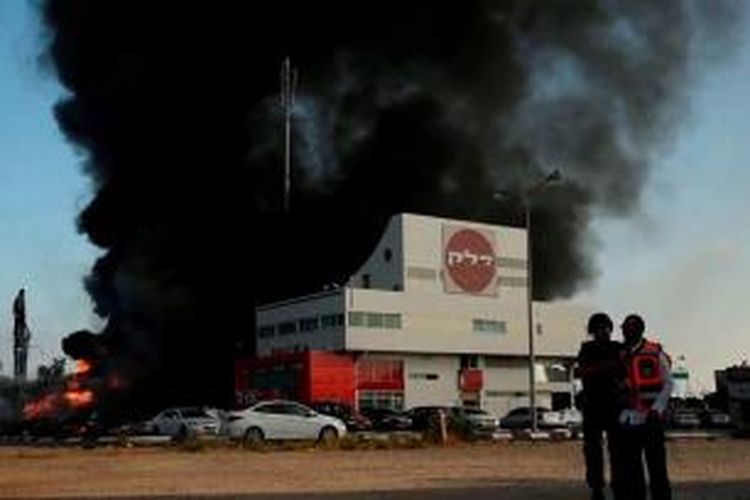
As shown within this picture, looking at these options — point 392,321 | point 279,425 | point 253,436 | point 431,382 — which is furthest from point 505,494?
point 431,382

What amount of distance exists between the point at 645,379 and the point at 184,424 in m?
38.7

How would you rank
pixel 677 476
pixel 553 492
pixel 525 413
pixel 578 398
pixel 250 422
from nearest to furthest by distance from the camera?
pixel 578 398
pixel 553 492
pixel 677 476
pixel 250 422
pixel 525 413

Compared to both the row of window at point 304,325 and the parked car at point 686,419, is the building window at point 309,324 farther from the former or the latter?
the parked car at point 686,419

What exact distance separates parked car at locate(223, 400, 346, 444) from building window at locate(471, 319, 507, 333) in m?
60.1

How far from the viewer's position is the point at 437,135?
109375mm

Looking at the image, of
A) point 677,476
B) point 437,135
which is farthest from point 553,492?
point 437,135

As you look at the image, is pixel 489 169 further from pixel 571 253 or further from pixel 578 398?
pixel 578 398

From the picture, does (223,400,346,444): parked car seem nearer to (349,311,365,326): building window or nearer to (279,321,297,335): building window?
(349,311,365,326): building window

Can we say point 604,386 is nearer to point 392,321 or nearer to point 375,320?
point 375,320

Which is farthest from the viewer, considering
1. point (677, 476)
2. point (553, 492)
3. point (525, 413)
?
point (525, 413)

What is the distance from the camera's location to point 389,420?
231 feet

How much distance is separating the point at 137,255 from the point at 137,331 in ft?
20.3

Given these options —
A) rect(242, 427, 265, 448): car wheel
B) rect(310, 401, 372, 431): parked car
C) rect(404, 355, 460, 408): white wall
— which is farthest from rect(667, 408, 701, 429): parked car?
rect(242, 427, 265, 448): car wheel

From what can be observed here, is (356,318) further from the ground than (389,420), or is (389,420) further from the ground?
(356,318)
